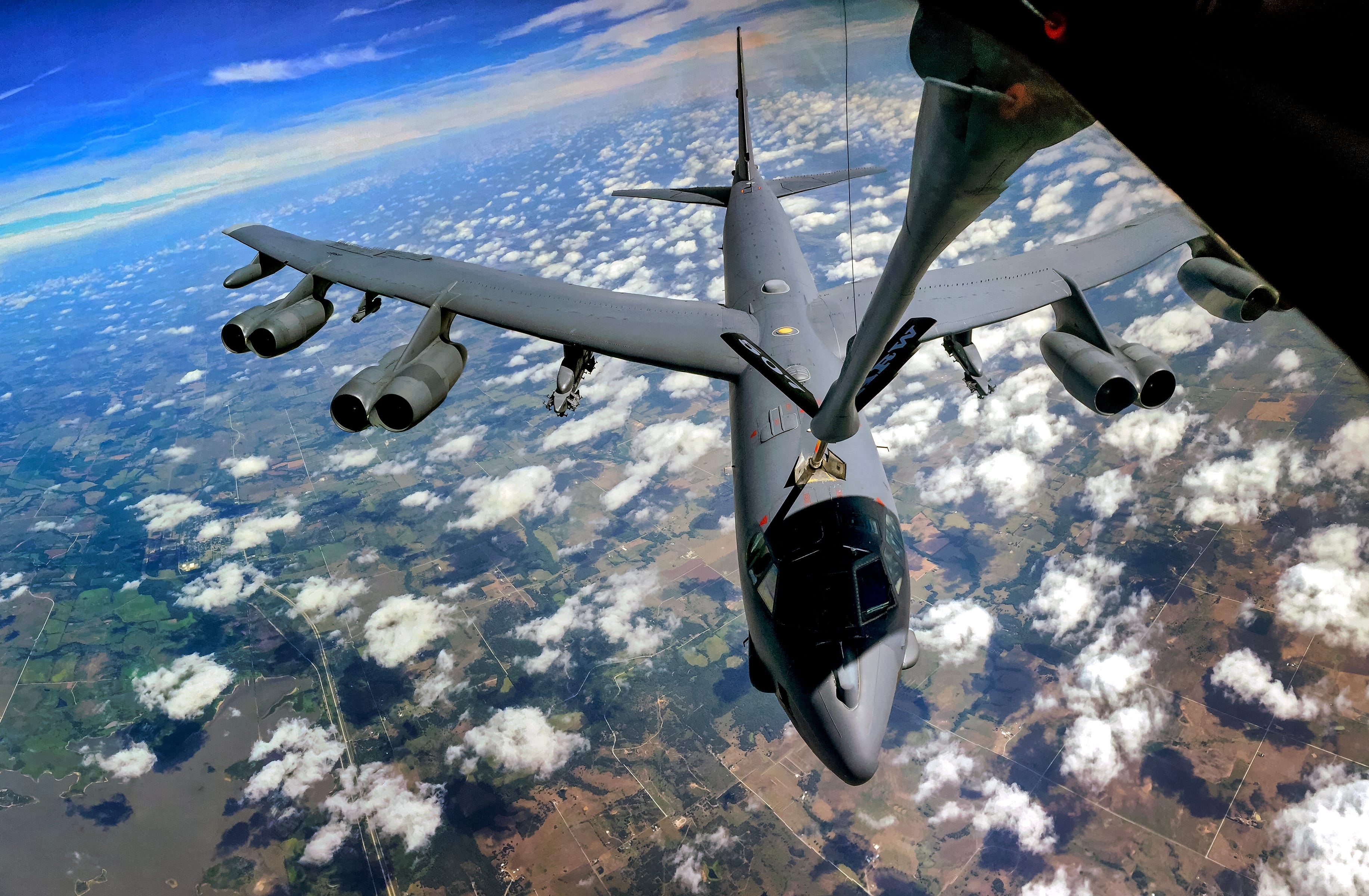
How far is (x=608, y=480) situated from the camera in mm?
76312

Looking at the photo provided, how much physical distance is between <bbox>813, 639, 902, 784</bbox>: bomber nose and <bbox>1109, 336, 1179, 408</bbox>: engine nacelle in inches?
344

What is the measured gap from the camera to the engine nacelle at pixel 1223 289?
1238 cm

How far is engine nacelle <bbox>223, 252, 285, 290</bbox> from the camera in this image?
16.4 meters

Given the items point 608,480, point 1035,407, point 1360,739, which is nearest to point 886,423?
point 1035,407

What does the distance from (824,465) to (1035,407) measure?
7704cm

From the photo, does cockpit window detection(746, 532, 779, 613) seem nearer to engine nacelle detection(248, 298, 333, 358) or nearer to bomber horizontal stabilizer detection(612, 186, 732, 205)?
engine nacelle detection(248, 298, 333, 358)

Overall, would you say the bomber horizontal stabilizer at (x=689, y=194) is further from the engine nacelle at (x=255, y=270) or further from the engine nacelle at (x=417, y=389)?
the engine nacelle at (x=255, y=270)

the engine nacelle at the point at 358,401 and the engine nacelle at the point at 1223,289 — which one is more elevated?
the engine nacelle at the point at 358,401

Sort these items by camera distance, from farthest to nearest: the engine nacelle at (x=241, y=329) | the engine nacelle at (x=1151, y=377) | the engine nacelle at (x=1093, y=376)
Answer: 1. the engine nacelle at (x=241, y=329)
2. the engine nacelle at (x=1093, y=376)
3. the engine nacelle at (x=1151, y=377)

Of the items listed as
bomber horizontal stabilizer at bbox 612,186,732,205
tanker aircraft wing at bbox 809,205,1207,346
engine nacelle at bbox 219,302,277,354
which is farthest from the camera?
bomber horizontal stabilizer at bbox 612,186,732,205

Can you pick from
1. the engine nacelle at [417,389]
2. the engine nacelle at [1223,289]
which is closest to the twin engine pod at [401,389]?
the engine nacelle at [417,389]

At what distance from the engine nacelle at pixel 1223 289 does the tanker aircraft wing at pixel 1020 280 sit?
117 centimetres

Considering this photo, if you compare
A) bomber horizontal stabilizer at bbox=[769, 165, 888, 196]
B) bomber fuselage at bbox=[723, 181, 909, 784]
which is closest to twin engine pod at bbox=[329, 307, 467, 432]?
bomber fuselage at bbox=[723, 181, 909, 784]

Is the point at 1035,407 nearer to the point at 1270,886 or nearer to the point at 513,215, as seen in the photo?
the point at 1270,886
